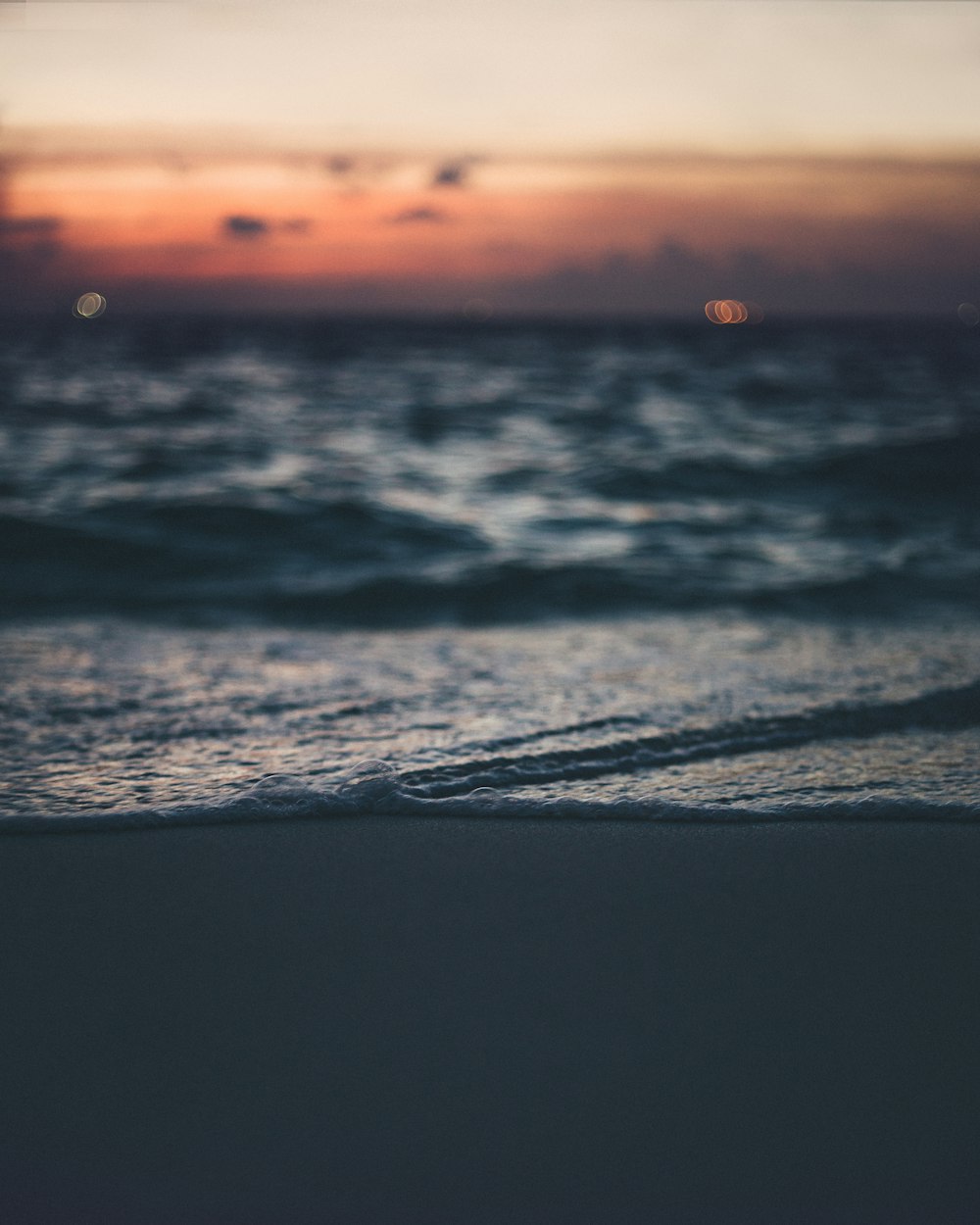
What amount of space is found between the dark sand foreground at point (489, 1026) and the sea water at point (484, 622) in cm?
28

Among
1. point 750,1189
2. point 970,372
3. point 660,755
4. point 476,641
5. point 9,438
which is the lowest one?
point 750,1189

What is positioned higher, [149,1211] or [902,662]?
[902,662]

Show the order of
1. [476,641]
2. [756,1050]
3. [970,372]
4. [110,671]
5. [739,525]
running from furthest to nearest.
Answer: [970,372] < [739,525] < [476,641] < [110,671] < [756,1050]

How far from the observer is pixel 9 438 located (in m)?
13.6

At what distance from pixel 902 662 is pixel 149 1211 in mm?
3973

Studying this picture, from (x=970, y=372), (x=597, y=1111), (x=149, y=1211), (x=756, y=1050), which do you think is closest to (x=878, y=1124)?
(x=756, y=1050)

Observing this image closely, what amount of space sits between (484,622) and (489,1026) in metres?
3.90

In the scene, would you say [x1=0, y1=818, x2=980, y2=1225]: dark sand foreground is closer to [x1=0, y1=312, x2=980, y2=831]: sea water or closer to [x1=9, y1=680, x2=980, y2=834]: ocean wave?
[x1=9, y1=680, x2=980, y2=834]: ocean wave

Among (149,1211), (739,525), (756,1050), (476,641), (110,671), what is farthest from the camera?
(739,525)

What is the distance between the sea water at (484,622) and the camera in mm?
3211

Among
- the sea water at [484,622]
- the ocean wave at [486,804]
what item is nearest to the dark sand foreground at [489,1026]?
the ocean wave at [486,804]

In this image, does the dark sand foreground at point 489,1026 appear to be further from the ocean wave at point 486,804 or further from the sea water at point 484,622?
the sea water at point 484,622

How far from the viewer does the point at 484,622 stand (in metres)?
5.88

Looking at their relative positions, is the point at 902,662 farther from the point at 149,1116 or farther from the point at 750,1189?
the point at 149,1116
